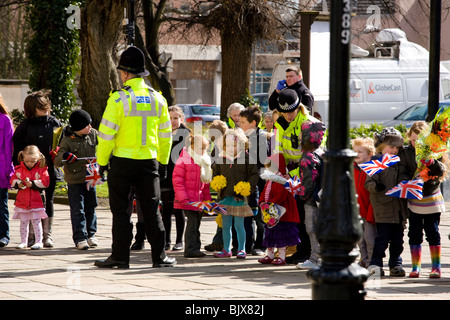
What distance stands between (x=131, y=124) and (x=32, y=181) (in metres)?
2.39

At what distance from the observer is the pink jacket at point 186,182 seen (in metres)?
9.93

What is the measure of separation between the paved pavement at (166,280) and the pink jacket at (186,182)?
2.16 feet

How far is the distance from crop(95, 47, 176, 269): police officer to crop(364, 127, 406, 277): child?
2.08m

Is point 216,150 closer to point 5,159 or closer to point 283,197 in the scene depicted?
point 283,197

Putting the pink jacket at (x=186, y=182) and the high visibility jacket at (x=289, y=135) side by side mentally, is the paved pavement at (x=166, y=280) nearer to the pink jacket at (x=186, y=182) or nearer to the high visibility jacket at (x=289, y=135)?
the pink jacket at (x=186, y=182)

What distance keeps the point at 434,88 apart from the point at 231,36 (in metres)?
11.2

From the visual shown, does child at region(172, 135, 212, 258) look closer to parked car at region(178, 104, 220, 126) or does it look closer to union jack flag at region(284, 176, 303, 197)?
union jack flag at region(284, 176, 303, 197)

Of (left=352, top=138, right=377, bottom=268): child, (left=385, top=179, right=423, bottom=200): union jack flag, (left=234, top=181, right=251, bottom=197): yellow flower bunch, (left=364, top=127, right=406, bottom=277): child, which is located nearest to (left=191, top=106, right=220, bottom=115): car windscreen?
(left=234, top=181, right=251, bottom=197): yellow flower bunch

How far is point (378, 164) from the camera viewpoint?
8.55m

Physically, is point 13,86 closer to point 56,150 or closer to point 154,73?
point 154,73

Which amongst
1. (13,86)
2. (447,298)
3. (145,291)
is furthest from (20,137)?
(13,86)

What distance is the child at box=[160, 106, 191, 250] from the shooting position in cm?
1043

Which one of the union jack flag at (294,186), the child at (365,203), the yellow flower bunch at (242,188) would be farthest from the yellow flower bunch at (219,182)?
the child at (365,203)
